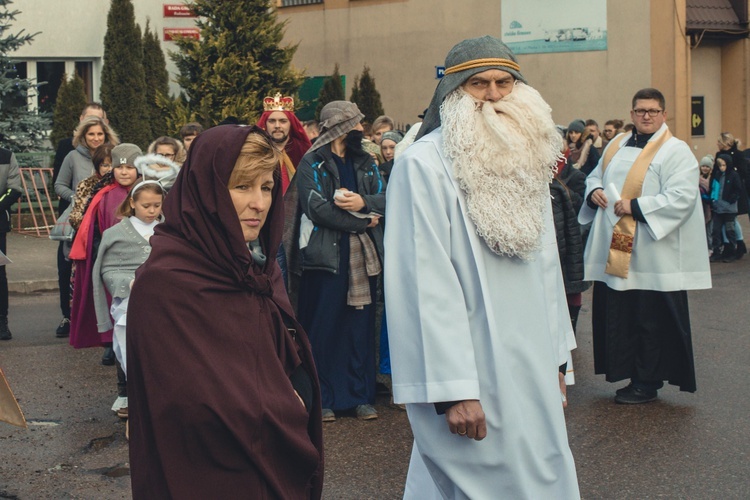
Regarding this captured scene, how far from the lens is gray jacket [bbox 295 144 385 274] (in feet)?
24.9

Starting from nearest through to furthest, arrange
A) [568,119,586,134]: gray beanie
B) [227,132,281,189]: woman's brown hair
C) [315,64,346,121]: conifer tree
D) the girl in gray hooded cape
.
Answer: [227,132,281,189]: woman's brown hair → the girl in gray hooded cape → [568,119,586,134]: gray beanie → [315,64,346,121]: conifer tree

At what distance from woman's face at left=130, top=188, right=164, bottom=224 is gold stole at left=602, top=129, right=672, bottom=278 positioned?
10.2ft

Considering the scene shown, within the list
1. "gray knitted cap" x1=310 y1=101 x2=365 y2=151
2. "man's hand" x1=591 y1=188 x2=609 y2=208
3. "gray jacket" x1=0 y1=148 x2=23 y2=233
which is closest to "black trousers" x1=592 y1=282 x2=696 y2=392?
"man's hand" x1=591 y1=188 x2=609 y2=208

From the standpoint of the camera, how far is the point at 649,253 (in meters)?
7.88

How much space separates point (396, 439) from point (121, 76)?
17162 millimetres

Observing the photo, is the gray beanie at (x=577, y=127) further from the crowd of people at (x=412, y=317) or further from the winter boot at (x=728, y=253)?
the crowd of people at (x=412, y=317)

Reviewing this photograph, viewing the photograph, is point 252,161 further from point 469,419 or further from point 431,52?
point 431,52

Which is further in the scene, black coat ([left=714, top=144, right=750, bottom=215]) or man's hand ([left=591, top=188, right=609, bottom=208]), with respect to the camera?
black coat ([left=714, top=144, right=750, bottom=215])

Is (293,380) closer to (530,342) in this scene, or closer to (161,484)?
(161,484)

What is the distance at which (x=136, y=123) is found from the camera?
22.9 meters

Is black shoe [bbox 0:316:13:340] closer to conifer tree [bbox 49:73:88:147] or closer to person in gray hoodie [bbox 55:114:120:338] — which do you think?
person in gray hoodie [bbox 55:114:120:338]

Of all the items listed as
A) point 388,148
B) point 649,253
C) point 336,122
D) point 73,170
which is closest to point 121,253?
point 336,122

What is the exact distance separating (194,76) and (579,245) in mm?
14597

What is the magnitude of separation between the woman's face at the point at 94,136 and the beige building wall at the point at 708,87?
1883 cm
